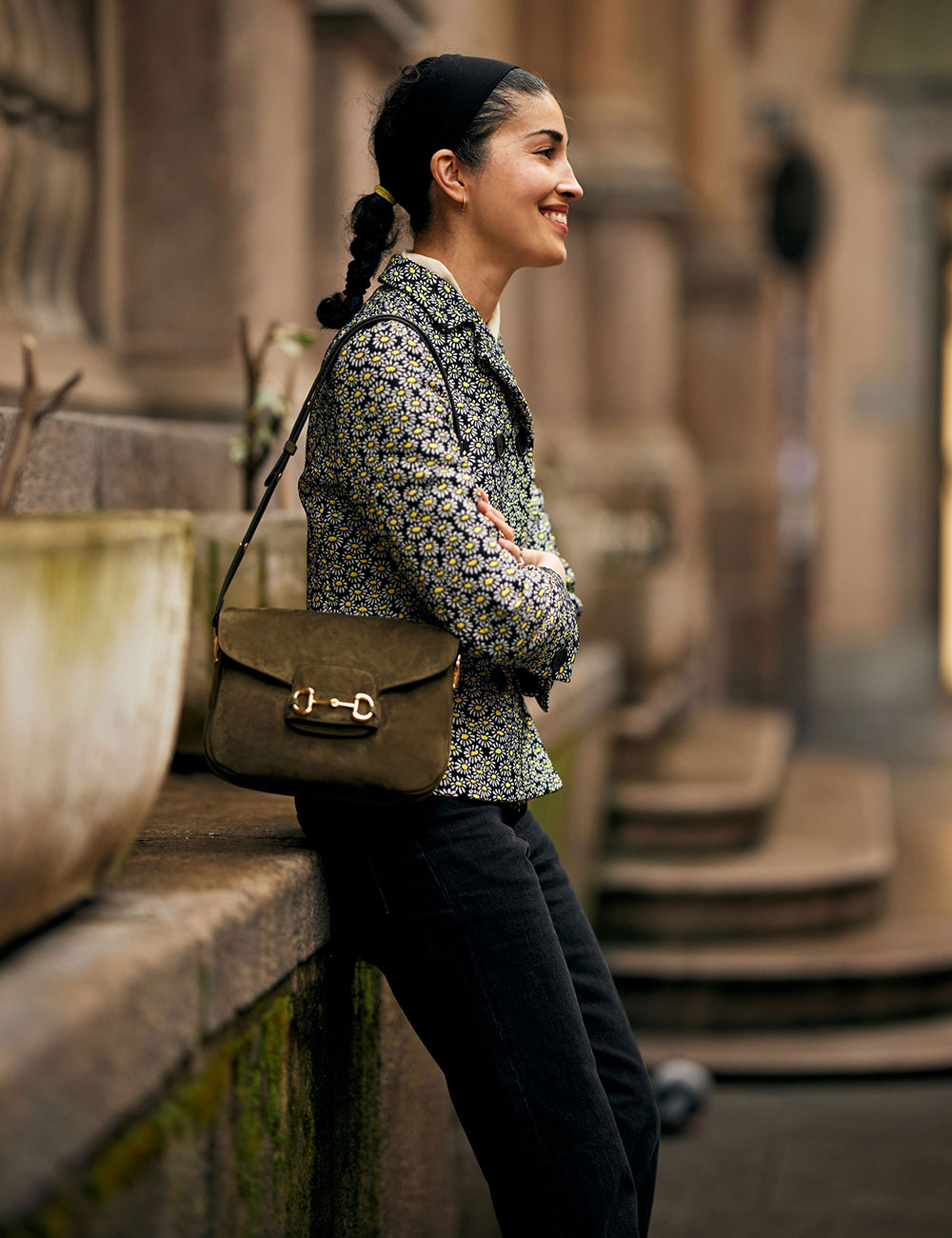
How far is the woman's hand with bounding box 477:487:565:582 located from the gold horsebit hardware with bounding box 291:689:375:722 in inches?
9.5

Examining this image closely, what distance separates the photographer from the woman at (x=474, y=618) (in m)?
1.90

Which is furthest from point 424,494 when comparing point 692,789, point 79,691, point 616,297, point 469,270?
point 616,297

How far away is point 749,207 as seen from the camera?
11.4 m

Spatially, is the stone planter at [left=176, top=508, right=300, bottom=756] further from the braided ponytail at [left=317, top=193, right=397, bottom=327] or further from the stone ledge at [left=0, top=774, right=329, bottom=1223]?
the braided ponytail at [left=317, top=193, right=397, bottom=327]

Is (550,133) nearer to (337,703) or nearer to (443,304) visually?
(443,304)

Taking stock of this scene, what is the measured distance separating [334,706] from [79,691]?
41 centimetres

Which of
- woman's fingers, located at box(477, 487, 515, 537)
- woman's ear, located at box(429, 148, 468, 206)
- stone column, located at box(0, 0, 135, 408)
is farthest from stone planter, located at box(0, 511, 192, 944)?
stone column, located at box(0, 0, 135, 408)

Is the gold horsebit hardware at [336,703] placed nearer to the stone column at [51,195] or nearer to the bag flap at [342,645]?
the bag flap at [342,645]

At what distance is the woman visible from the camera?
1.90 m

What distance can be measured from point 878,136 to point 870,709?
4815mm

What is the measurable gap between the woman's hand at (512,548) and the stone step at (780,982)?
9.84ft

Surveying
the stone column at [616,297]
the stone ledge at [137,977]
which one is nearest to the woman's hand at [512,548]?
the stone ledge at [137,977]

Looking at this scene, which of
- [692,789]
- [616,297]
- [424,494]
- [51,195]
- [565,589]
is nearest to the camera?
[424,494]

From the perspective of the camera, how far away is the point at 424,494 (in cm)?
187
